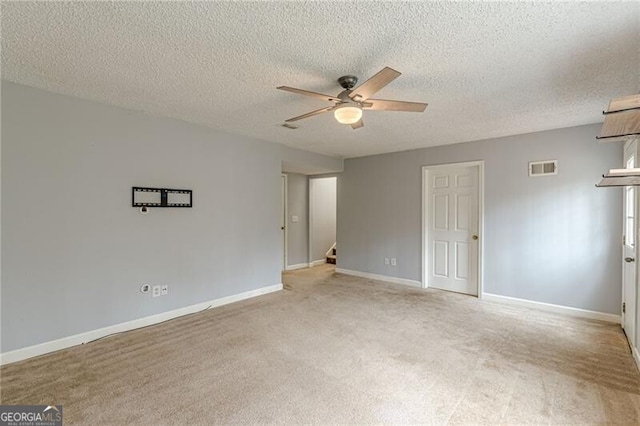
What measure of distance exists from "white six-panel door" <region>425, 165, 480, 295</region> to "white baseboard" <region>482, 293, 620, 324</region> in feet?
1.00

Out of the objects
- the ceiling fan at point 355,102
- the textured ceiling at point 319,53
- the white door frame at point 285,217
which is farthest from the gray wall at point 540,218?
the ceiling fan at point 355,102

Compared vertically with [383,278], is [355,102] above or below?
above

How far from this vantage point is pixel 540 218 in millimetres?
4031

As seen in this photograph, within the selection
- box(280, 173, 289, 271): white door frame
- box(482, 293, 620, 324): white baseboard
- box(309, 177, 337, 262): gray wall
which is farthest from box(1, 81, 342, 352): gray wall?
box(482, 293, 620, 324): white baseboard

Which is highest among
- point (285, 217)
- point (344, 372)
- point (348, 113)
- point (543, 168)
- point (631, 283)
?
point (348, 113)

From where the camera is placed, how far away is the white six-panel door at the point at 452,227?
4.69 meters

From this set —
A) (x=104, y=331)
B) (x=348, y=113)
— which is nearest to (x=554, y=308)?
(x=348, y=113)

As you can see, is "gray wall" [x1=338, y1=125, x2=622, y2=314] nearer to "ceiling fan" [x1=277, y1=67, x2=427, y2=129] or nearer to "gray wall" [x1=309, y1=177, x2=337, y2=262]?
"gray wall" [x1=309, y1=177, x2=337, y2=262]

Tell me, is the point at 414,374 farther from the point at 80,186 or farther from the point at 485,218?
the point at 80,186

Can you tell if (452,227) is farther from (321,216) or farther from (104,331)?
(104,331)

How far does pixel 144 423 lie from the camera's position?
1829 mm

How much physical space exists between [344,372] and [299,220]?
466 centimetres

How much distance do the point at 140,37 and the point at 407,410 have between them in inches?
115

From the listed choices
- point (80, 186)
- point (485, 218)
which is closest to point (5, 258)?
point (80, 186)
